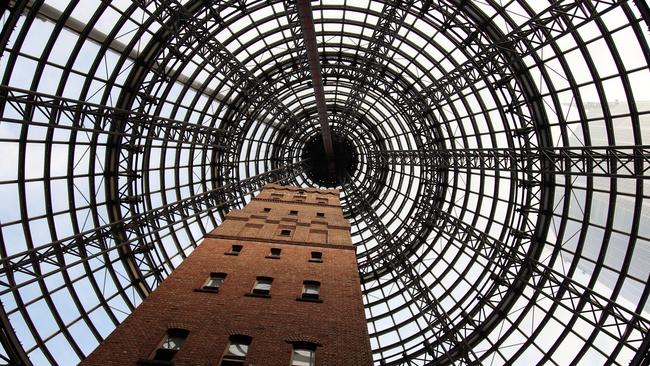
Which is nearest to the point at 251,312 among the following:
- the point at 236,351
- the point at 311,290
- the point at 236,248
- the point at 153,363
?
the point at 236,351

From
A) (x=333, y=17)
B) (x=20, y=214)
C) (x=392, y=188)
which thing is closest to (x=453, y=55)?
(x=333, y=17)

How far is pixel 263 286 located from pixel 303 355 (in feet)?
17.0

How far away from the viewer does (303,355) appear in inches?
498

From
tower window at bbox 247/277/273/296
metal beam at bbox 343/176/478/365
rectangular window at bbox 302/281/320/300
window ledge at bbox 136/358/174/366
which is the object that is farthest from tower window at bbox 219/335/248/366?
metal beam at bbox 343/176/478/365

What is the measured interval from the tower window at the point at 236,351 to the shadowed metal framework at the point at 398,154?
10.7 m

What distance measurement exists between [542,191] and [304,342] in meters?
20.2

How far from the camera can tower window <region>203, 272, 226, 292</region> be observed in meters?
16.3

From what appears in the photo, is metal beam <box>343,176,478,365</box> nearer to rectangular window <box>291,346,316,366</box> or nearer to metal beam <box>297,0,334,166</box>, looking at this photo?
metal beam <box>297,0,334,166</box>

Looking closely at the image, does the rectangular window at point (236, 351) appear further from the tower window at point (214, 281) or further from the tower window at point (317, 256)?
the tower window at point (317, 256)

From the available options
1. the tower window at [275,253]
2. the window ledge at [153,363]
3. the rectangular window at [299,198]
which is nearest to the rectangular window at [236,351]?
the window ledge at [153,363]

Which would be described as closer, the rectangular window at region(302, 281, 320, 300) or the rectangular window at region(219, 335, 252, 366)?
the rectangular window at region(219, 335, 252, 366)

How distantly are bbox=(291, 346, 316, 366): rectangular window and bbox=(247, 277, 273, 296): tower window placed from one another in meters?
3.69

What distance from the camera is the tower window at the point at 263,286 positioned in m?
16.6

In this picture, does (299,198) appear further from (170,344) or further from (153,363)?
(153,363)
